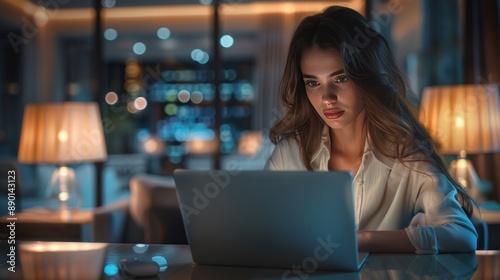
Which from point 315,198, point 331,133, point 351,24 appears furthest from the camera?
point 331,133

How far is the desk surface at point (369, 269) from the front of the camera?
3.81ft

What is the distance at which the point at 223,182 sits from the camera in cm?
118

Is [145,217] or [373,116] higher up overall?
[373,116]

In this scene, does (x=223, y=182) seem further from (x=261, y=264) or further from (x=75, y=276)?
(x=75, y=276)

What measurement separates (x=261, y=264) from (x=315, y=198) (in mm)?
210

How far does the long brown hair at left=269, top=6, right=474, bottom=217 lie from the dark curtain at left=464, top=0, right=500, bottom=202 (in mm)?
1968

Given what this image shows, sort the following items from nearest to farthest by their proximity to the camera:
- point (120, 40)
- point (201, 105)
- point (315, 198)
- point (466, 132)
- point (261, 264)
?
point (315, 198) → point (261, 264) → point (466, 132) → point (120, 40) → point (201, 105)

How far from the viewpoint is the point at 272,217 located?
1156 millimetres

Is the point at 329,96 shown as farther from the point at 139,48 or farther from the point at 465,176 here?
the point at 139,48

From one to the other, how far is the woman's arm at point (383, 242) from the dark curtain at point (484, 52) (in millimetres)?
2427

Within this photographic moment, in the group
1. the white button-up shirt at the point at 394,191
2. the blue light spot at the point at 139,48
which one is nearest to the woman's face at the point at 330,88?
the white button-up shirt at the point at 394,191

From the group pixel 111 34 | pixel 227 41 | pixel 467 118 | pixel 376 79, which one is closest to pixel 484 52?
pixel 467 118

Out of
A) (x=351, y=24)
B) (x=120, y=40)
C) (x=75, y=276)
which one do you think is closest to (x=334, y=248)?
(x=75, y=276)
